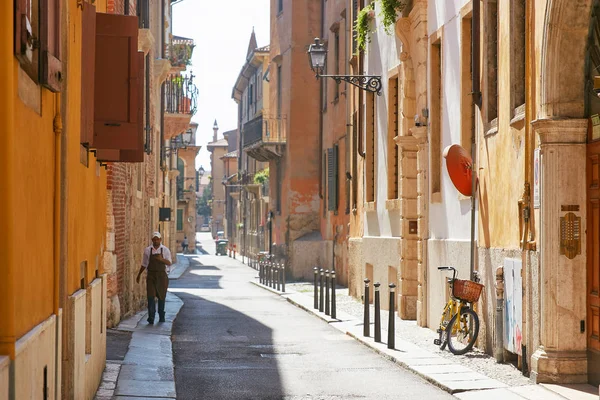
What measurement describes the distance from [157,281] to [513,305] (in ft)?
28.5

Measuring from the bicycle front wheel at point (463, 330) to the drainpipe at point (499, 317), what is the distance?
29.4 inches

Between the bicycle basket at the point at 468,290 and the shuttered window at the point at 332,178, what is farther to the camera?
the shuttered window at the point at 332,178

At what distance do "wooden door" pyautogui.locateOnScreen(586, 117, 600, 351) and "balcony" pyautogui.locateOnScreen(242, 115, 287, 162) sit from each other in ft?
104

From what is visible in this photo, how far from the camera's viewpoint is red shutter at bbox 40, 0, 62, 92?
6.27 meters

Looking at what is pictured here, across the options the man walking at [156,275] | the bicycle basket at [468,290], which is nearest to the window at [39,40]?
the bicycle basket at [468,290]

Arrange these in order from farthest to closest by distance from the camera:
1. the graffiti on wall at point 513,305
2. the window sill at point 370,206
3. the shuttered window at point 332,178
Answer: the shuttered window at point 332,178 → the window sill at point 370,206 → the graffiti on wall at point 513,305

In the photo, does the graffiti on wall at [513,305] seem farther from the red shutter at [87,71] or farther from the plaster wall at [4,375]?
the plaster wall at [4,375]

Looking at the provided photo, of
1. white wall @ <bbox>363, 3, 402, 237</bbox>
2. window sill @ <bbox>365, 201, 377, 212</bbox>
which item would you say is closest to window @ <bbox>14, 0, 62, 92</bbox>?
white wall @ <bbox>363, 3, 402, 237</bbox>

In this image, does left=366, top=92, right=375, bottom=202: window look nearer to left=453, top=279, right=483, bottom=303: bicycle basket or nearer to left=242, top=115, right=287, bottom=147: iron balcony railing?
left=453, top=279, right=483, bottom=303: bicycle basket

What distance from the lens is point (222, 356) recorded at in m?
14.8

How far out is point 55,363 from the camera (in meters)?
7.26

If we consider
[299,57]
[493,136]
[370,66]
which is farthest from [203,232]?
[493,136]

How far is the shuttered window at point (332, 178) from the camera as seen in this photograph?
3426 cm

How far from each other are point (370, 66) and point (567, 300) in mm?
14339
